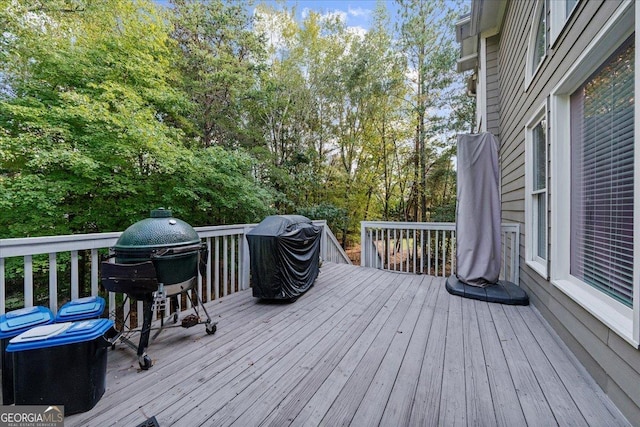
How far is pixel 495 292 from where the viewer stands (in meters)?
3.16

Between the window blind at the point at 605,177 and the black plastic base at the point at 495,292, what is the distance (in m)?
0.98

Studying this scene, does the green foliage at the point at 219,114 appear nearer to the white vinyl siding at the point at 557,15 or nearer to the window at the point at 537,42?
the window at the point at 537,42

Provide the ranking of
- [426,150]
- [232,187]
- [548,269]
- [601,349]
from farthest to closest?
[426,150] → [232,187] → [548,269] → [601,349]

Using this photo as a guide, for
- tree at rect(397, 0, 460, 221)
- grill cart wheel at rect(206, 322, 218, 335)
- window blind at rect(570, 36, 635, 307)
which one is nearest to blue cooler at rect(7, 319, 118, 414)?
grill cart wheel at rect(206, 322, 218, 335)

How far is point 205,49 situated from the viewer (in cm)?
727

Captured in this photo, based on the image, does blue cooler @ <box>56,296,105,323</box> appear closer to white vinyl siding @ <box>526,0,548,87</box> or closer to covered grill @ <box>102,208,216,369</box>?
covered grill @ <box>102,208,216,369</box>

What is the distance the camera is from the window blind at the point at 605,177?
5.01 feet

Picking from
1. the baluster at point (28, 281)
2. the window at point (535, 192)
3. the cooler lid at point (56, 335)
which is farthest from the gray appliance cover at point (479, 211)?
the baluster at point (28, 281)

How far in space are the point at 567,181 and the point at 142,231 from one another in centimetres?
350

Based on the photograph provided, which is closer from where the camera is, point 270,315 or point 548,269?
point 548,269

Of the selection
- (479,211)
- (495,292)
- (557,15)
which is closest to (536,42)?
(557,15)

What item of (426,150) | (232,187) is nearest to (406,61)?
(426,150)

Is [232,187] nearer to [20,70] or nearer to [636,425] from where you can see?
[20,70]

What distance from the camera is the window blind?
1527 millimetres
